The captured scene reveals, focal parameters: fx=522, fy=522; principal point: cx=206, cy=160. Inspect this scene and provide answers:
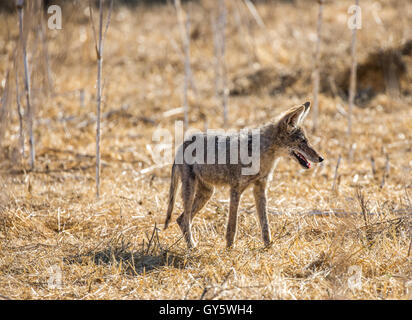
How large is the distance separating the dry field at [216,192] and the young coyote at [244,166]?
291 mm

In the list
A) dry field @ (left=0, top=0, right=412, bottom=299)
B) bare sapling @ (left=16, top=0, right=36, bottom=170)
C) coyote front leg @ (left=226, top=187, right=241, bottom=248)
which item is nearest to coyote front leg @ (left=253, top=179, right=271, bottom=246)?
dry field @ (left=0, top=0, right=412, bottom=299)

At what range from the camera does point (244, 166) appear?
16.8ft

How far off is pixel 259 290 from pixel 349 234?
1.40m

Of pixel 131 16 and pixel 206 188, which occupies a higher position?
pixel 131 16

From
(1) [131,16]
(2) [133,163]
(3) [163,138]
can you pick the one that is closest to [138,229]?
(2) [133,163]

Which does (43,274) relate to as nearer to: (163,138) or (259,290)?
(259,290)

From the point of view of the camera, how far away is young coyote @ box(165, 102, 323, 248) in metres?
5.13

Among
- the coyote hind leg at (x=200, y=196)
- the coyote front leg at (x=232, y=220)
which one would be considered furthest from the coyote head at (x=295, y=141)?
the coyote hind leg at (x=200, y=196)

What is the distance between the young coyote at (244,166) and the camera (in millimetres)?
5129

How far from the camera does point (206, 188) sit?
18.2 ft

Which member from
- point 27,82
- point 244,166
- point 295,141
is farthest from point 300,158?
point 27,82

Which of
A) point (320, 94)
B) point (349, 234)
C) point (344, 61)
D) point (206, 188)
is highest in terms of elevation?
point (344, 61)

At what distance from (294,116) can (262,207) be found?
980 millimetres

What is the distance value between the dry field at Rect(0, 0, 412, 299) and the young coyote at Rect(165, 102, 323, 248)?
291mm
